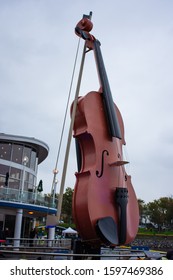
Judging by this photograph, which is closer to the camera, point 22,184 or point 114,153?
point 114,153

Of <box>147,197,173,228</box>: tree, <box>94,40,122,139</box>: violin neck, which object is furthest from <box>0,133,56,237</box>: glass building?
<box>147,197,173,228</box>: tree

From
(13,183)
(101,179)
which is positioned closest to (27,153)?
(13,183)

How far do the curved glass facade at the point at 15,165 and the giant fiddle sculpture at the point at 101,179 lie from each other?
68.1 ft

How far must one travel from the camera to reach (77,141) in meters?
7.09

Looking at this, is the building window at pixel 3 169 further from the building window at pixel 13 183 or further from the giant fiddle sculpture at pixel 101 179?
the giant fiddle sculpture at pixel 101 179

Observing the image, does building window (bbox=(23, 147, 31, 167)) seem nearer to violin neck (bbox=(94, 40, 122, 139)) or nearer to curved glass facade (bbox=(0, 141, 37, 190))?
curved glass facade (bbox=(0, 141, 37, 190))

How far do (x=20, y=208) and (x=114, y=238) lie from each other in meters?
19.4

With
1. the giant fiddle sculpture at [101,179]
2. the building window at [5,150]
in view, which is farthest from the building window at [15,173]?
the giant fiddle sculpture at [101,179]

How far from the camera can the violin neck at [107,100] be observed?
7219 millimetres

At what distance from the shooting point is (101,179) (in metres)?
6.60
